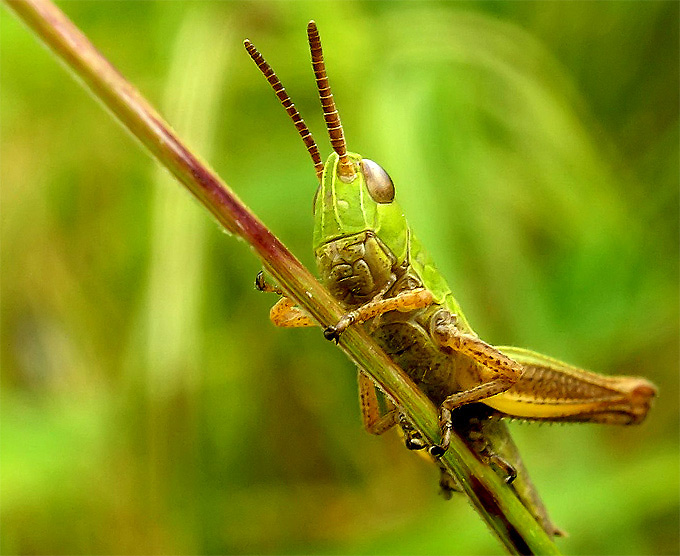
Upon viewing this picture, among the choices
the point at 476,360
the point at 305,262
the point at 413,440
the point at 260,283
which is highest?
the point at 305,262

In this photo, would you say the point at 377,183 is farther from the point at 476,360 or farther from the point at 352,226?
the point at 476,360

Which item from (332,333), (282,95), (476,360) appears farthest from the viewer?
(476,360)

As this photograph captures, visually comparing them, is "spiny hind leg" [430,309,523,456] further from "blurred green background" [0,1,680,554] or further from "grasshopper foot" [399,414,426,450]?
"blurred green background" [0,1,680,554]

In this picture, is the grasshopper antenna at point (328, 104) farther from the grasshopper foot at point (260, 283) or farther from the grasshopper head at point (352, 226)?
the grasshopper foot at point (260, 283)

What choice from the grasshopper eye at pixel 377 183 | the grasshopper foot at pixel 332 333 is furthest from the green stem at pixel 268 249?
the grasshopper eye at pixel 377 183

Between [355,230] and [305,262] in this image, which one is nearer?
[355,230]

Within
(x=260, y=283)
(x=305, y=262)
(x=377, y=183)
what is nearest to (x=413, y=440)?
(x=260, y=283)

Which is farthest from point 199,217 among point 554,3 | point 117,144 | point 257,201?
point 554,3

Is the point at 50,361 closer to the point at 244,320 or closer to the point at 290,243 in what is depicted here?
the point at 244,320
